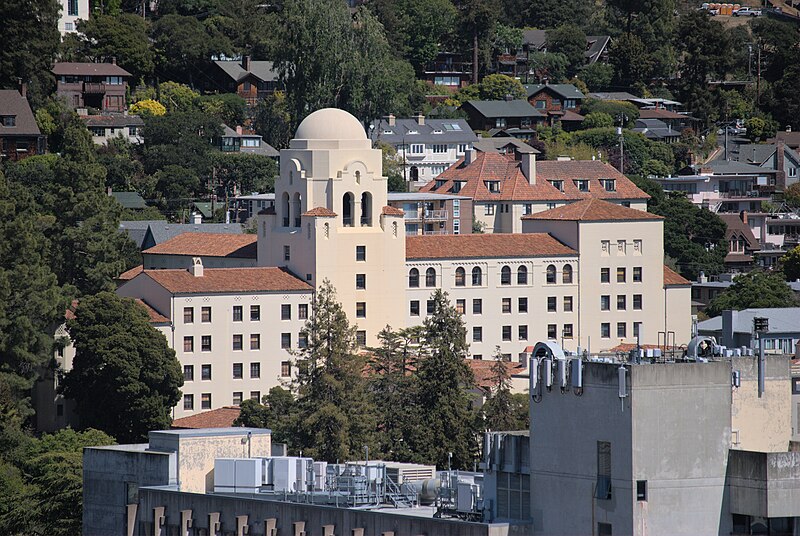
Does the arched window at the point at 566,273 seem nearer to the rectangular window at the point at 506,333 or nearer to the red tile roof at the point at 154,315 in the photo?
the rectangular window at the point at 506,333

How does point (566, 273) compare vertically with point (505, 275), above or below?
above

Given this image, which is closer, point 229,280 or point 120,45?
point 229,280

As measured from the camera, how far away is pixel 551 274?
4274 inches

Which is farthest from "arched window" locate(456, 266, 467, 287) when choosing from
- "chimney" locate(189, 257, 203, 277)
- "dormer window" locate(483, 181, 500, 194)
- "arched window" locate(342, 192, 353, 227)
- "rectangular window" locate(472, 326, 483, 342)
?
"dormer window" locate(483, 181, 500, 194)

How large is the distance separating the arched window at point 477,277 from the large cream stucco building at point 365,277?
0.04m

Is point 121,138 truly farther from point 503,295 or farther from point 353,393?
point 353,393

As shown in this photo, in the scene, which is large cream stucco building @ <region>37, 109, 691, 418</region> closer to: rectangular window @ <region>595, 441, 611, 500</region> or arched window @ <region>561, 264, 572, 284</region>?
arched window @ <region>561, 264, 572, 284</region>

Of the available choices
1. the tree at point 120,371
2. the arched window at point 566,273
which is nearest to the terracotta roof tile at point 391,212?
the arched window at point 566,273

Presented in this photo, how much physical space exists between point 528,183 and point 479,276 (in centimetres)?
2198

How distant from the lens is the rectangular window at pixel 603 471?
1686 inches

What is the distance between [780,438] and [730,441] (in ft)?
6.54

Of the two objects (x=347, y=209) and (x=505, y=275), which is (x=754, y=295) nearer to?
(x=505, y=275)

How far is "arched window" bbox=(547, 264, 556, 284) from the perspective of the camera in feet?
356

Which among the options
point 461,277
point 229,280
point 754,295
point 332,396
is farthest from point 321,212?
point 754,295
